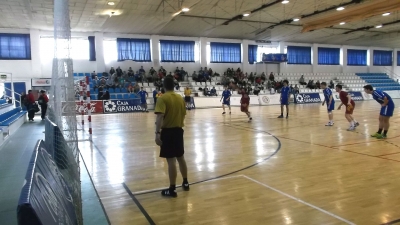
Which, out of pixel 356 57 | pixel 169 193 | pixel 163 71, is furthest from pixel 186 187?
pixel 356 57

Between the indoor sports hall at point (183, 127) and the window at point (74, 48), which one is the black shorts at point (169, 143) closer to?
the indoor sports hall at point (183, 127)

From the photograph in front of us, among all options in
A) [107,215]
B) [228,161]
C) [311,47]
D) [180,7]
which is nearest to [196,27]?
[180,7]

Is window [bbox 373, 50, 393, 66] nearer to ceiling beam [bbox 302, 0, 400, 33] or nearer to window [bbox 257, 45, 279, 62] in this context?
window [bbox 257, 45, 279, 62]

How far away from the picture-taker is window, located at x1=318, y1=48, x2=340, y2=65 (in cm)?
3812

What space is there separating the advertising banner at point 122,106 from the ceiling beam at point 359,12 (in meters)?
12.8

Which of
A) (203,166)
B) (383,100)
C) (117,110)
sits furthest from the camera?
(117,110)

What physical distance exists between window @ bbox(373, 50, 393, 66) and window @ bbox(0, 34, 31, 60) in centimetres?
4100

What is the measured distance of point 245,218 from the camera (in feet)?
12.4

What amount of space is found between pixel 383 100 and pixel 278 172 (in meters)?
5.37

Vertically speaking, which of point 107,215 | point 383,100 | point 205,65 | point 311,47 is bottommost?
point 107,215

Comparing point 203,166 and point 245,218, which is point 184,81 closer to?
point 203,166

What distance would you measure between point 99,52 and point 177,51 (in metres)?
7.34

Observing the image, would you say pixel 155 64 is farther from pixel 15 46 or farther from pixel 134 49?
pixel 15 46

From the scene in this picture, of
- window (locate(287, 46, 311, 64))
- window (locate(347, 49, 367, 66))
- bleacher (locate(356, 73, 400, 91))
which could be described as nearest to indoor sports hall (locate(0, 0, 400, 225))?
window (locate(287, 46, 311, 64))
